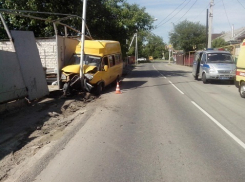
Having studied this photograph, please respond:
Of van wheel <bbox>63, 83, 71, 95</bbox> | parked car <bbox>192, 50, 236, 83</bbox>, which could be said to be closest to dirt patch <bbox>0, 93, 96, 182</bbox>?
van wheel <bbox>63, 83, 71, 95</bbox>

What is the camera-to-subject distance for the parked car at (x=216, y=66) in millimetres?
19531

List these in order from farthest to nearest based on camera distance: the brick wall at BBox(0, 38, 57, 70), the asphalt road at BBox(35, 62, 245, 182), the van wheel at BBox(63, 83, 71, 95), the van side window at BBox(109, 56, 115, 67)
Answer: the brick wall at BBox(0, 38, 57, 70)
the van side window at BBox(109, 56, 115, 67)
the van wheel at BBox(63, 83, 71, 95)
the asphalt road at BBox(35, 62, 245, 182)

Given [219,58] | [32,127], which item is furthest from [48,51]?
[219,58]

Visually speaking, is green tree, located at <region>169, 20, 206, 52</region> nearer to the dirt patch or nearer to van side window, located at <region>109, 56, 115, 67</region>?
van side window, located at <region>109, 56, 115, 67</region>

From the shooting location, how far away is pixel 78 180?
15.8 feet

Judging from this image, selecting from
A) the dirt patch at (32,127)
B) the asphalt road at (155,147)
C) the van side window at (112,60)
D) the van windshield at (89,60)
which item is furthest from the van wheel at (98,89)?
the asphalt road at (155,147)

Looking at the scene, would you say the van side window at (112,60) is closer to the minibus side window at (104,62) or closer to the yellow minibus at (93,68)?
the yellow minibus at (93,68)

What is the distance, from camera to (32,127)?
8.50 m

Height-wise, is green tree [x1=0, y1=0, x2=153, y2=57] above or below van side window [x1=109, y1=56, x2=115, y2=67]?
above

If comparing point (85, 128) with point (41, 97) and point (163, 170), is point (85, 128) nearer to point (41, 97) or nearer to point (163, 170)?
point (163, 170)

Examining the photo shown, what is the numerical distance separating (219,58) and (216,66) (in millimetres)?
1163

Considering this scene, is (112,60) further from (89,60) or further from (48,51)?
(48,51)

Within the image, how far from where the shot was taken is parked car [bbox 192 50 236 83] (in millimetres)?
19531

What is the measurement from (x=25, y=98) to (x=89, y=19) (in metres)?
13.4
